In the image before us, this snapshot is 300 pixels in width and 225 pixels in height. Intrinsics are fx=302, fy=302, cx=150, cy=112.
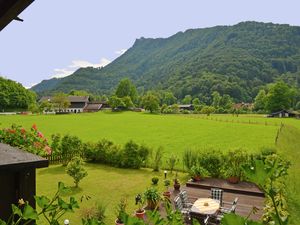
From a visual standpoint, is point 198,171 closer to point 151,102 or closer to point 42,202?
point 42,202

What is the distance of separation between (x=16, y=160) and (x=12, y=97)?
10767 cm

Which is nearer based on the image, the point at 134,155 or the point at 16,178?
the point at 16,178

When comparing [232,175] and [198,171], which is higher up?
[198,171]

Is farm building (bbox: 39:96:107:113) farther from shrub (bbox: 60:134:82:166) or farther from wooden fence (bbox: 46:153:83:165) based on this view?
shrub (bbox: 60:134:82:166)

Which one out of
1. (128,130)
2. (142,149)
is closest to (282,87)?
(128,130)

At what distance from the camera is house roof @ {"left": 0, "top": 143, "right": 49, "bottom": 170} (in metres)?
4.08

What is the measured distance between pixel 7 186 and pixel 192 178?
15.2 meters

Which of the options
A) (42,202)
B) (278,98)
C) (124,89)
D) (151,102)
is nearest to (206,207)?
(42,202)

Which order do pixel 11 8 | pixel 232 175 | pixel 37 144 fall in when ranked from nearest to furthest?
pixel 11 8, pixel 37 144, pixel 232 175

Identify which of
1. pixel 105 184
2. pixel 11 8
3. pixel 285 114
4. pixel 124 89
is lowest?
pixel 105 184

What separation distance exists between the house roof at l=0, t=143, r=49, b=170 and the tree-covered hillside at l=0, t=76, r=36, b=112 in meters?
104

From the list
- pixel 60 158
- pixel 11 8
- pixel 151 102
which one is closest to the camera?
pixel 11 8

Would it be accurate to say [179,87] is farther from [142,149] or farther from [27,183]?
[27,183]

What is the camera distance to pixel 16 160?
4.25 meters
